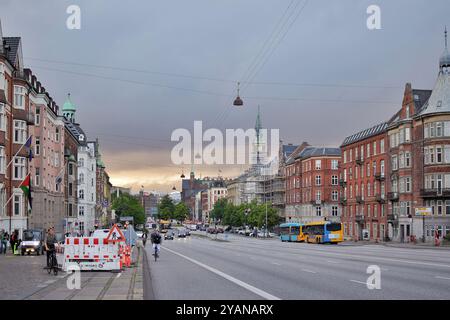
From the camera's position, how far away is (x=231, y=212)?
548 ft

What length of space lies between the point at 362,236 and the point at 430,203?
21.8 m

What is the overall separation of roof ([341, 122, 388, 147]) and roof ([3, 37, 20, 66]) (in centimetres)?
4785

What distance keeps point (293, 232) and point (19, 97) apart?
42950mm

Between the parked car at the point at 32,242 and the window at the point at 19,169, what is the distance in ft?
34.5

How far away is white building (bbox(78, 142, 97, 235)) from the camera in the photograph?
108 meters

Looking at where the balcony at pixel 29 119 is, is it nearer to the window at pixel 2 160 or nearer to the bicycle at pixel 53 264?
the window at pixel 2 160

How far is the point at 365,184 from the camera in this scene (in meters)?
96.1

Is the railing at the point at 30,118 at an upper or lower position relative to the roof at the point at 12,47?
lower

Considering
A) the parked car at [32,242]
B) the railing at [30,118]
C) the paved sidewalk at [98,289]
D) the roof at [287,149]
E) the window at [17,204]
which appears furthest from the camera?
the roof at [287,149]

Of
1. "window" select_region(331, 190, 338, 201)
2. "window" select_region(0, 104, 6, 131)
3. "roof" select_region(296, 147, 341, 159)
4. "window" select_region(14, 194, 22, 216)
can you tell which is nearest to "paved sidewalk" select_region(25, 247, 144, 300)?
"window" select_region(0, 104, 6, 131)

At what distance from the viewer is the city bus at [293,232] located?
8619 centimetres

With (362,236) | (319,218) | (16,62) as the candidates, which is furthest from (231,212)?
(16,62)

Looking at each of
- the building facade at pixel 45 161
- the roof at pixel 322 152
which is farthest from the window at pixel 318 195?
the building facade at pixel 45 161
